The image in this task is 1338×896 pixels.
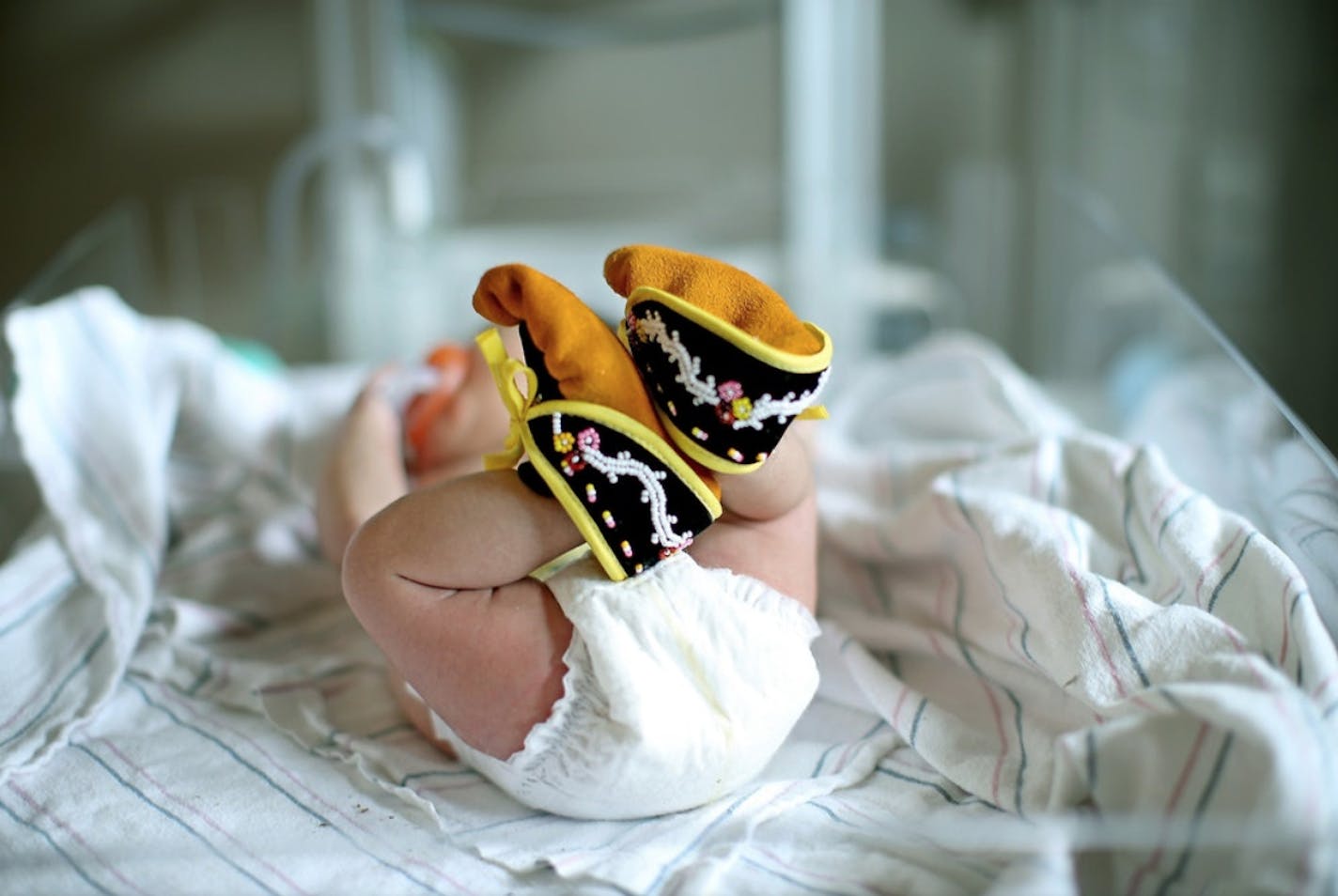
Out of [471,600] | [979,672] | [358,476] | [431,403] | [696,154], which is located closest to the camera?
[471,600]

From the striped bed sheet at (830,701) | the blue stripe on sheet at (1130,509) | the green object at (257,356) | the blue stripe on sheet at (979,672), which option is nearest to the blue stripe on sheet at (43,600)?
the striped bed sheet at (830,701)

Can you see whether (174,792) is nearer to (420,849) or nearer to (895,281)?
(420,849)

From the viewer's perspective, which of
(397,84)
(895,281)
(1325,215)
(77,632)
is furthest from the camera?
(397,84)

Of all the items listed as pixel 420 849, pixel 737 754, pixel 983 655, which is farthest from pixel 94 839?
pixel 983 655

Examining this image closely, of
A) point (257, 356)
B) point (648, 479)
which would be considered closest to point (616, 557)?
point (648, 479)

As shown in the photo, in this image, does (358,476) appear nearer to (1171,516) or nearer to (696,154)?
(1171,516)

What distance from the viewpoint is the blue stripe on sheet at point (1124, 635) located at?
2.00ft

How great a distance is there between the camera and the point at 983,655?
74cm

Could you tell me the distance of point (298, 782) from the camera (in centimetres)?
67

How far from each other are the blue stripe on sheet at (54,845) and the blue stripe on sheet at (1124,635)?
20.1 inches

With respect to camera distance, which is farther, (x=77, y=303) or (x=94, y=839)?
(x=77, y=303)

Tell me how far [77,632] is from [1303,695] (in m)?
0.74

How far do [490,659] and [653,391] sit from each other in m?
0.16

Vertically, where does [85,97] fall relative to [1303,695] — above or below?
above
